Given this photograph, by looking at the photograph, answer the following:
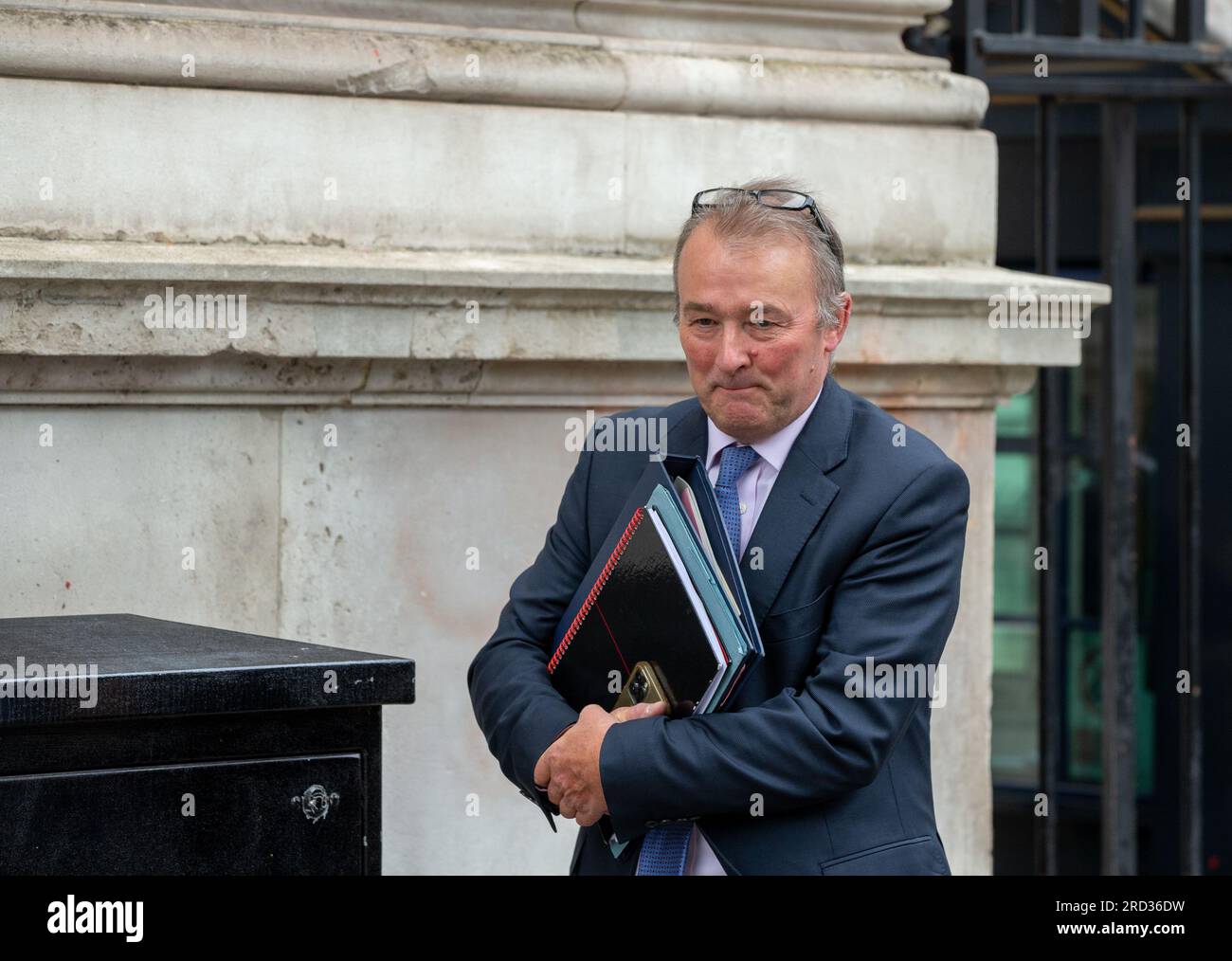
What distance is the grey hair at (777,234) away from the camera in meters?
2.50

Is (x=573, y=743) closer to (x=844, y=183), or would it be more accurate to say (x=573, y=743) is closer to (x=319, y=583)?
(x=319, y=583)

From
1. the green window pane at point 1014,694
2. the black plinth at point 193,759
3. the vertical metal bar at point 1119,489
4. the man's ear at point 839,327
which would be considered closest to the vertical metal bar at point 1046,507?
the vertical metal bar at point 1119,489

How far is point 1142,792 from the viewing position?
8.98 meters

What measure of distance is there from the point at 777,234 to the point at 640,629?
590 mm

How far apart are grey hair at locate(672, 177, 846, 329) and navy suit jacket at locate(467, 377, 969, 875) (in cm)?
15

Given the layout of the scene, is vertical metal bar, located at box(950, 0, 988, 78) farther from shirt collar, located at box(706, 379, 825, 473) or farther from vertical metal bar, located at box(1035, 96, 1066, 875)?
shirt collar, located at box(706, 379, 825, 473)

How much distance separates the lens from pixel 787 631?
2.52 meters

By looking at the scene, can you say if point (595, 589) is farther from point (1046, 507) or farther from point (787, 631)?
point (1046, 507)

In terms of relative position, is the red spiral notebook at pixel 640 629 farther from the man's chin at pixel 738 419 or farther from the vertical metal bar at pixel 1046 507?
the vertical metal bar at pixel 1046 507

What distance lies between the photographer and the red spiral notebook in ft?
8.01

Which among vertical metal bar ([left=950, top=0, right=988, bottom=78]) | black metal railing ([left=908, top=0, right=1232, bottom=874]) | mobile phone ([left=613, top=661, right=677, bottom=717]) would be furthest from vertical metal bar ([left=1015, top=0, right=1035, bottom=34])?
mobile phone ([left=613, top=661, right=677, bottom=717])
